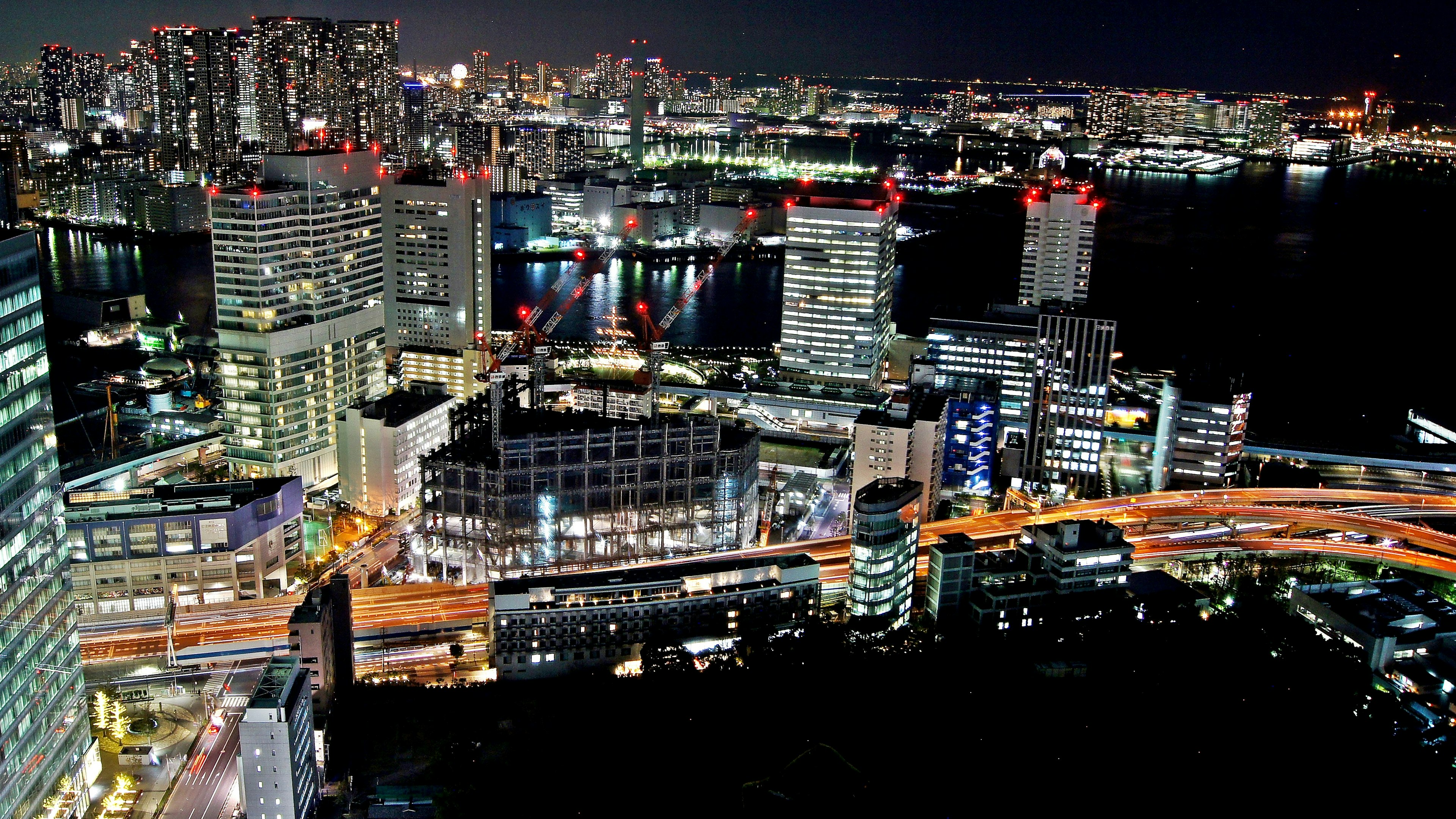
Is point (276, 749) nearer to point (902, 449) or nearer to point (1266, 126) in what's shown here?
point (902, 449)

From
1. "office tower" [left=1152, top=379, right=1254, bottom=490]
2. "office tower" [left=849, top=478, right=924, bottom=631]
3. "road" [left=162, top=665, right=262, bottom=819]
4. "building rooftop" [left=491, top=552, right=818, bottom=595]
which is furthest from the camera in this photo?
"office tower" [left=1152, top=379, right=1254, bottom=490]

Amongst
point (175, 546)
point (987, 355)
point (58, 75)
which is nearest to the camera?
point (175, 546)

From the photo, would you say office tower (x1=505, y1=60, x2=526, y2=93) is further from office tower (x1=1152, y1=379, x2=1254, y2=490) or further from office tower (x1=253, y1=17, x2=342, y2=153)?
office tower (x1=1152, y1=379, x2=1254, y2=490)

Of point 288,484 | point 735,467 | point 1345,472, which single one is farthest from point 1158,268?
point 288,484

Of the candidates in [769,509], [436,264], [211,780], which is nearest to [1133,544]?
[769,509]

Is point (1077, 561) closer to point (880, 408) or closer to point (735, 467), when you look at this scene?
point (735, 467)

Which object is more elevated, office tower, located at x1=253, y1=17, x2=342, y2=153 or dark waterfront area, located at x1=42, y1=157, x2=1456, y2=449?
office tower, located at x1=253, y1=17, x2=342, y2=153

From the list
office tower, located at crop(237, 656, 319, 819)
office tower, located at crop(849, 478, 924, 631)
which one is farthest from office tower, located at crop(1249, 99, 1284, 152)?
office tower, located at crop(237, 656, 319, 819)
